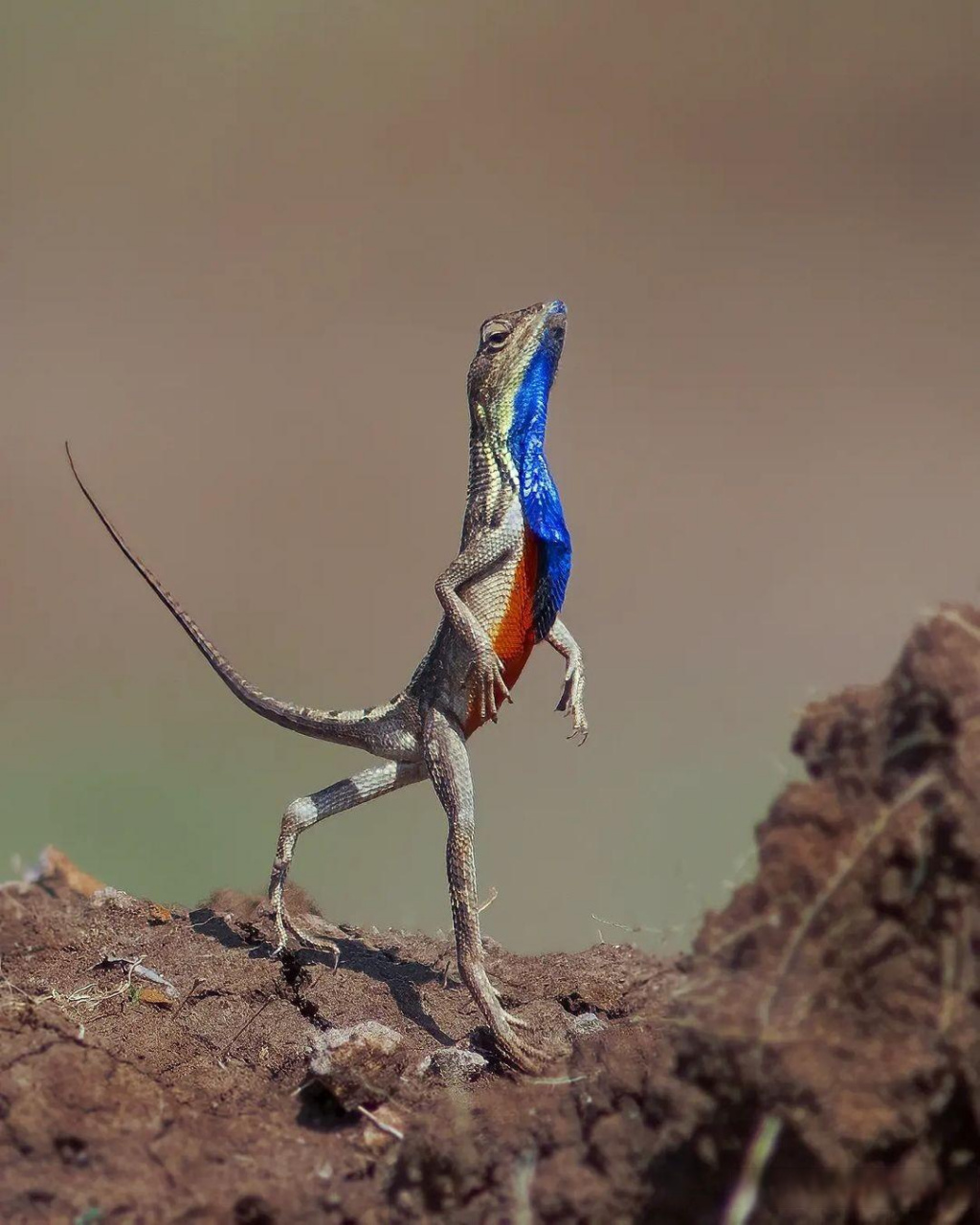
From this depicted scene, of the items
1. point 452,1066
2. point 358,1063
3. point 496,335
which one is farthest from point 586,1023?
point 496,335

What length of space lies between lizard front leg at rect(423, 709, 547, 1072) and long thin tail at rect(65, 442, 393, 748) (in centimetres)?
51

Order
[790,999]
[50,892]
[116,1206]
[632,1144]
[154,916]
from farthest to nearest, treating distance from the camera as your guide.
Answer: [50,892], [154,916], [116,1206], [632,1144], [790,999]

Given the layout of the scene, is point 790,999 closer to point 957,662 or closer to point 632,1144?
point 632,1144

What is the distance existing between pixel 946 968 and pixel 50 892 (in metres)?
5.87

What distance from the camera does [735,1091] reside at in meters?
2.43

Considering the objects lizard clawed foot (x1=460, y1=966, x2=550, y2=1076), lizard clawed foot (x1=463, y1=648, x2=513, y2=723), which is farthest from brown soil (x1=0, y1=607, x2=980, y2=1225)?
lizard clawed foot (x1=463, y1=648, x2=513, y2=723)

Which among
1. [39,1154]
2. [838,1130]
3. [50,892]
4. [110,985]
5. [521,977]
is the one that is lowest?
[838,1130]

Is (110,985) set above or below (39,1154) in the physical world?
above

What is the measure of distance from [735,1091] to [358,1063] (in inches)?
75.4

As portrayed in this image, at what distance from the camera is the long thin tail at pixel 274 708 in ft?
19.9

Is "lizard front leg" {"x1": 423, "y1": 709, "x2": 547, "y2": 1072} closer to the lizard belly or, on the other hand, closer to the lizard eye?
the lizard belly

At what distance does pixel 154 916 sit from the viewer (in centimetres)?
619

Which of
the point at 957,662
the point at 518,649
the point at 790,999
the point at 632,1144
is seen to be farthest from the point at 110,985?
the point at 957,662

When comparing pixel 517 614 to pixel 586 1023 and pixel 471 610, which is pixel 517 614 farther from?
pixel 586 1023
